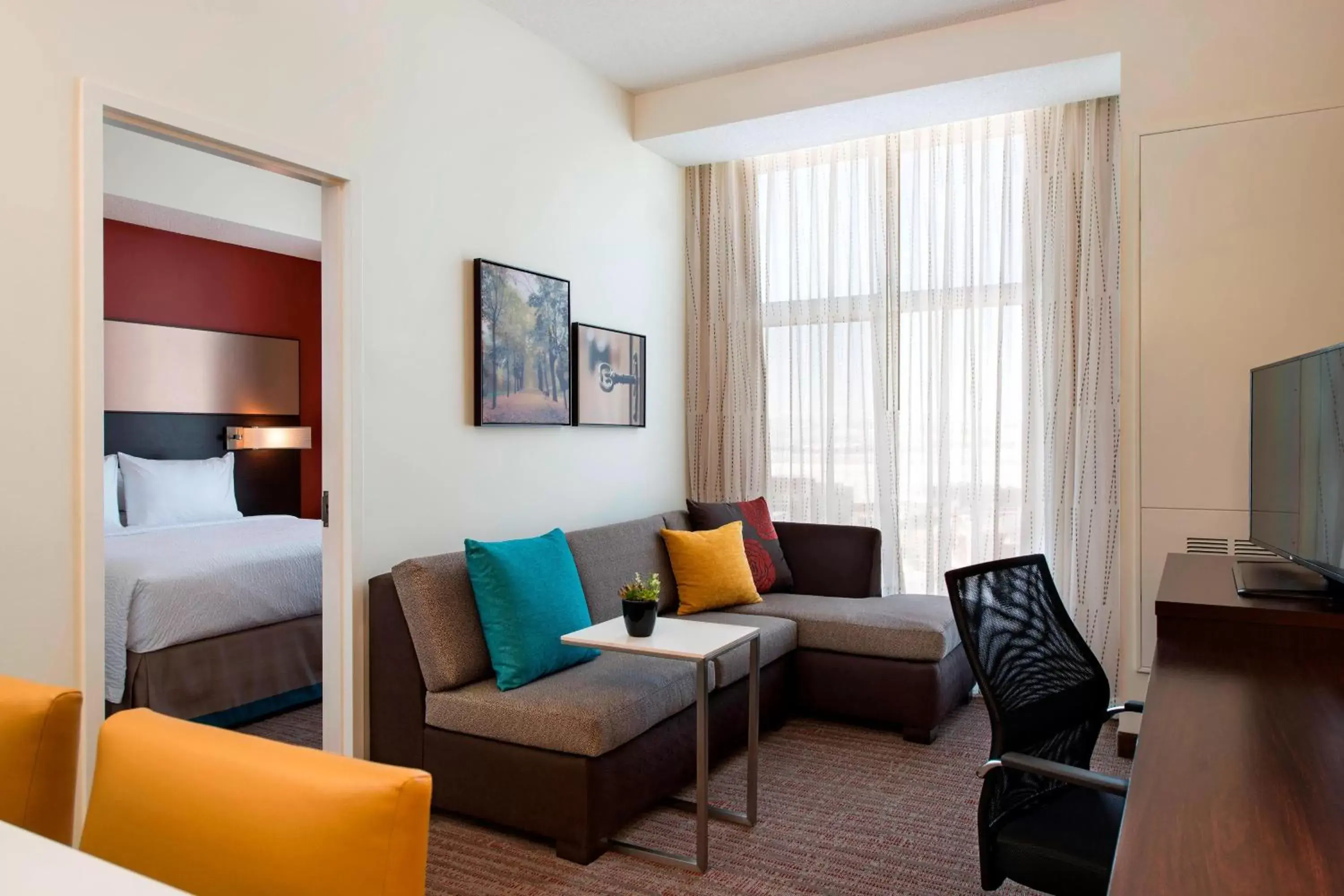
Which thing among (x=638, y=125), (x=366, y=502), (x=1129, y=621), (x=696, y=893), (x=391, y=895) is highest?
(x=638, y=125)

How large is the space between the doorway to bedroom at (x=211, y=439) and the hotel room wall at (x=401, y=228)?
2.64ft

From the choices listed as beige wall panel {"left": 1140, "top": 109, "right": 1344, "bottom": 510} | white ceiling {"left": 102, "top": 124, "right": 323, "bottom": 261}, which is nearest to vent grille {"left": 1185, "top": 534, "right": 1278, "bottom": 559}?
beige wall panel {"left": 1140, "top": 109, "right": 1344, "bottom": 510}

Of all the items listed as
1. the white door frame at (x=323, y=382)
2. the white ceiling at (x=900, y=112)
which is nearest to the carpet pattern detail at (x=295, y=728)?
the white door frame at (x=323, y=382)

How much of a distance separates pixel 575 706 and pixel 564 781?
0.21 m

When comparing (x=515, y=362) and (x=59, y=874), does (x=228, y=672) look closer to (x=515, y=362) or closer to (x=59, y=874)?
(x=515, y=362)

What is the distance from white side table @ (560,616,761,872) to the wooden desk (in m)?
1.17

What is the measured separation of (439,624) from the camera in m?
2.89

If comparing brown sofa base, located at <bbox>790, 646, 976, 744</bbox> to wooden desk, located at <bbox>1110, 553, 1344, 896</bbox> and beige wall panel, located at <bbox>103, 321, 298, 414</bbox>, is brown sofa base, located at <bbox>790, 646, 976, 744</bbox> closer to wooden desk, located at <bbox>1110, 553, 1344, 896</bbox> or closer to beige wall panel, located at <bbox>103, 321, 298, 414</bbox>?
wooden desk, located at <bbox>1110, 553, 1344, 896</bbox>

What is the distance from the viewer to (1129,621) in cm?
353

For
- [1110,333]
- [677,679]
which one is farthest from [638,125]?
[677,679]

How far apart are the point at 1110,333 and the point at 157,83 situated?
12.4 feet

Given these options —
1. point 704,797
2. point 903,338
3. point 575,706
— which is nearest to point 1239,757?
point 704,797

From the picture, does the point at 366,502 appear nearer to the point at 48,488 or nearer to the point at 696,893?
the point at 48,488

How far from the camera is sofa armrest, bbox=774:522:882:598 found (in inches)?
175
